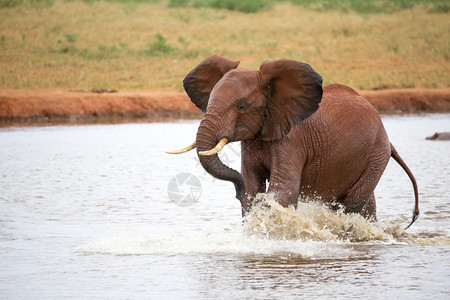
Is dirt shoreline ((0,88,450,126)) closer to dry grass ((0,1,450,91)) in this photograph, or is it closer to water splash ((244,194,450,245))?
dry grass ((0,1,450,91))

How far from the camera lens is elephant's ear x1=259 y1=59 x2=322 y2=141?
737 cm

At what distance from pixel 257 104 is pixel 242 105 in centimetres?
17

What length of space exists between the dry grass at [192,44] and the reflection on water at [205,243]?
1418cm

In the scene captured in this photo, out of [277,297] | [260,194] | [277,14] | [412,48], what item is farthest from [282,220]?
[277,14]

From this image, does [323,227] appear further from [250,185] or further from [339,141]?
[250,185]

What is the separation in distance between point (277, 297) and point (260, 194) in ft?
4.52

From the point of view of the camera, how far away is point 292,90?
291 inches

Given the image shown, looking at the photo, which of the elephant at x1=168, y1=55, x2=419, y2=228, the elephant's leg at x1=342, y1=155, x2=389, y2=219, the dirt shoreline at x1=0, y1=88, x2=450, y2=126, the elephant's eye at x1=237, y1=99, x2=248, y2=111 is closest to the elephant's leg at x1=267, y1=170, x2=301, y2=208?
the elephant at x1=168, y1=55, x2=419, y2=228

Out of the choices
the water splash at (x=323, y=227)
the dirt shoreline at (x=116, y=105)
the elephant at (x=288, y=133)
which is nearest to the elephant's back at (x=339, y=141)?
the elephant at (x=288, y=133)

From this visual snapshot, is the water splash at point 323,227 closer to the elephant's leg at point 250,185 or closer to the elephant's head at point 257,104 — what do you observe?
the elephant's leg at point 250,185

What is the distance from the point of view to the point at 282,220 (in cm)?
740

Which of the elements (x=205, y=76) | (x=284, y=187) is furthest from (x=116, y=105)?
(x=284, y=187)

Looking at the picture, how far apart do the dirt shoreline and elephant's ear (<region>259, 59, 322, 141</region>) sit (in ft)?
49.7

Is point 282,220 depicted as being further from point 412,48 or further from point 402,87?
point 412,48
